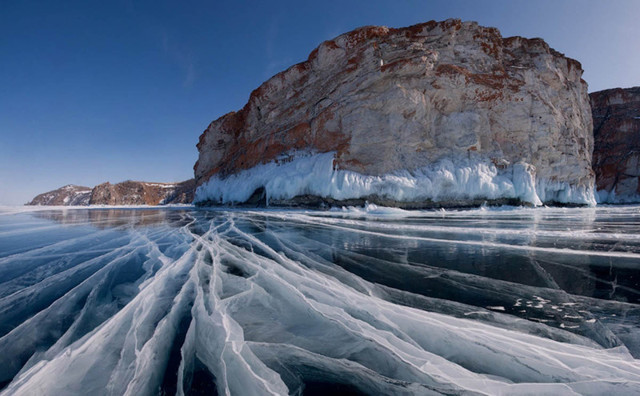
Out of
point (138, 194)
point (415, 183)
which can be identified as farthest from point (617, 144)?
point (138, 194)

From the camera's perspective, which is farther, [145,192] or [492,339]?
[145,192]

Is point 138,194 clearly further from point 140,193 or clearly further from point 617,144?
point 617,144

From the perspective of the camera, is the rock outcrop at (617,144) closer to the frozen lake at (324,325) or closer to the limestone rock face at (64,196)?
the frozen lake at (324,325)

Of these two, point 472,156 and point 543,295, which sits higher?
point 472,156

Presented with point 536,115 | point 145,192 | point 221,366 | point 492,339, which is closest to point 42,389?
point 221,366

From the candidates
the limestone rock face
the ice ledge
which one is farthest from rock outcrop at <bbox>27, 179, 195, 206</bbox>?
the ice ledge

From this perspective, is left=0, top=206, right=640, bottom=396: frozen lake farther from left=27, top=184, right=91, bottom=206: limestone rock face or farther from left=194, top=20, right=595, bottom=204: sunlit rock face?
left=27, top=184, right=91, bottom=206: limestone rock face

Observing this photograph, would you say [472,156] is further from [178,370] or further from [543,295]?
[178,370]
